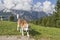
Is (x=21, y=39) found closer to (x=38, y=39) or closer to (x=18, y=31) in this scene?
(x=38, y=39)

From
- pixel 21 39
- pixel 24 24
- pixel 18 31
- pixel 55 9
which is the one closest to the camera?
pixel 21 39

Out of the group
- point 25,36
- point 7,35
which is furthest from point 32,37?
point 7,35

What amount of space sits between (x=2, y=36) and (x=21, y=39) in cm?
166

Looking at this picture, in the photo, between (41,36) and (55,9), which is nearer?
(41,36)

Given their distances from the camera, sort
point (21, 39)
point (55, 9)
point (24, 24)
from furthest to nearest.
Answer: point (55, 9)
point (24, 24)
point (21, 39)

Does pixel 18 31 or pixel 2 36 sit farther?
pixel 18 31

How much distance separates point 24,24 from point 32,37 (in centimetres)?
116

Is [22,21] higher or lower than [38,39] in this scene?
higher

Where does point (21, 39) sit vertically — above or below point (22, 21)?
below

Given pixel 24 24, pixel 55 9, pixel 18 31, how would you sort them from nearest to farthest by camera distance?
pixel 24 24 < pixel 18 31 < pixel 55 9

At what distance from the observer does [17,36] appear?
1623 centimetres

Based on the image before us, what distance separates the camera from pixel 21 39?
15297mm

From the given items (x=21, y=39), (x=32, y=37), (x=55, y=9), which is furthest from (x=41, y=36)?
(x=55, y=9)

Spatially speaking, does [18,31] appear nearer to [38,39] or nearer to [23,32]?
[23,32]
